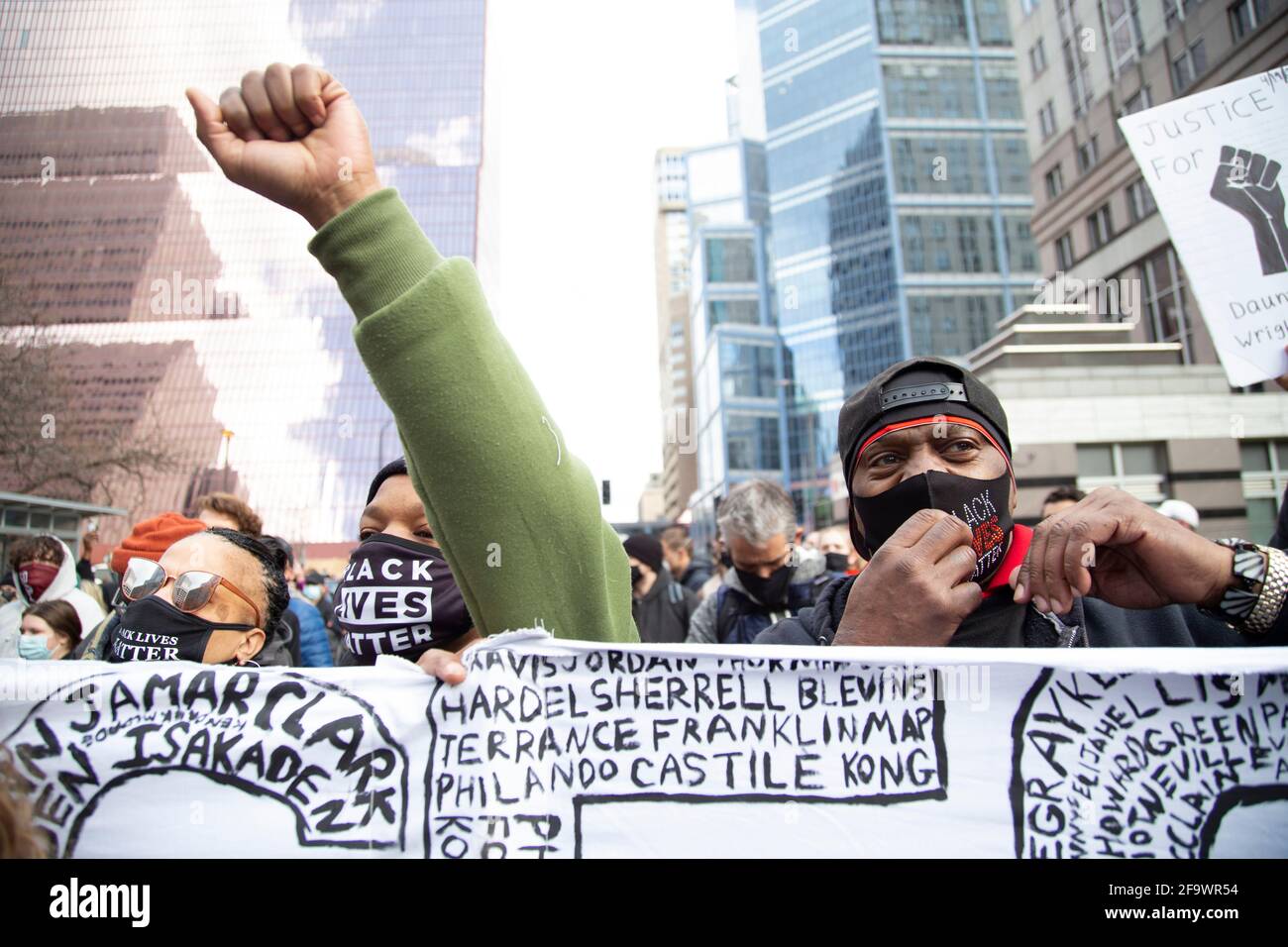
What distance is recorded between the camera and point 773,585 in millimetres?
3678

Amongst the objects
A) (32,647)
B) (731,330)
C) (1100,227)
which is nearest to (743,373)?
(731,330)

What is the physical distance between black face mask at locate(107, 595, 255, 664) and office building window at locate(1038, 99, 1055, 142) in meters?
41.9

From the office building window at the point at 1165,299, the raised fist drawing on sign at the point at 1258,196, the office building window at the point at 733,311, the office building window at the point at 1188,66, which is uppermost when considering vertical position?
the office building window at the point at 733,311

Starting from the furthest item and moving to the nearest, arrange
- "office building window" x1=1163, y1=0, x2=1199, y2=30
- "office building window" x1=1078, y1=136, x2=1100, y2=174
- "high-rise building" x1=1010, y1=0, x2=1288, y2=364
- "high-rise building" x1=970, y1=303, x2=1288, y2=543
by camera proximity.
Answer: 1. "office building window" x1=1078, y1=136, x2=1100, y2=174
2. "office building window" x1=1163, y1=0, x2=1199, y2=30
3. "high-rise building" x1=1010, y1=0, x2=1288, y2=364
4. "high-rise building" x1=970, y1=303, x2=1288, y2=543

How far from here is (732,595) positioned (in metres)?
3.83

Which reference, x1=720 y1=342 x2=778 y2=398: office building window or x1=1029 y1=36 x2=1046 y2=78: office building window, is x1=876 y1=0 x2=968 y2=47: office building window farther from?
x1=1029 y1=36 x2=1046 y2=78: office building window

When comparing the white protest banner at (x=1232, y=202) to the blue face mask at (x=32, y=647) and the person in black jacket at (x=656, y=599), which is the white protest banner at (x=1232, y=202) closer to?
the person in black jacket at (x=656, y=599)

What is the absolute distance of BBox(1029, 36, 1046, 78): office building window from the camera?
34.4 meters

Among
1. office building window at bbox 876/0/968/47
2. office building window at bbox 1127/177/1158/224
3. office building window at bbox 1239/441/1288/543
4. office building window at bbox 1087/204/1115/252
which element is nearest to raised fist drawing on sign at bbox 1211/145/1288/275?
office building window at bbox 1239/441/1288/543

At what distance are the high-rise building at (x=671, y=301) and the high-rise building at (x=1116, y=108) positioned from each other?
89036mm

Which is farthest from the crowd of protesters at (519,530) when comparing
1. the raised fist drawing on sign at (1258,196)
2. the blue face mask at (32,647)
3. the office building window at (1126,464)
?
the office building window at (1126,464)

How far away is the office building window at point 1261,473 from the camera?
2202 cm

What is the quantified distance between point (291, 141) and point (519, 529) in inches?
30.4

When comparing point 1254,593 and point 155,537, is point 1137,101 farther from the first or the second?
point 155,537
